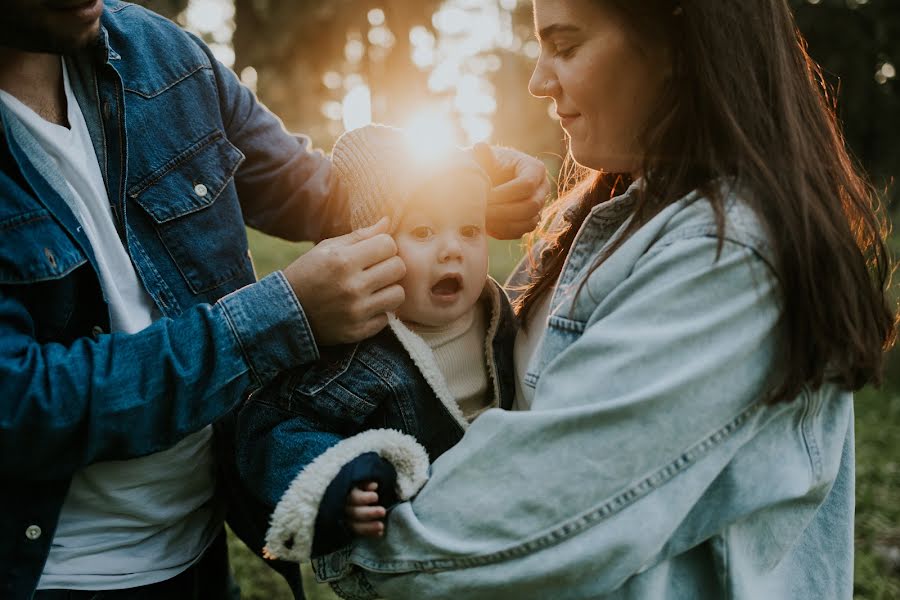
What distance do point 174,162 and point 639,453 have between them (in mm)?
1404

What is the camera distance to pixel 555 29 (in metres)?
1.79

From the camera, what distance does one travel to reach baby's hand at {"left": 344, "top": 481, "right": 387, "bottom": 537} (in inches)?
63.2

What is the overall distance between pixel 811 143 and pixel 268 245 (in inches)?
385

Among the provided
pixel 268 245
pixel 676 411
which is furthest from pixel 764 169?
pixel 268 245

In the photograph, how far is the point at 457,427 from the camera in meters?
2.06

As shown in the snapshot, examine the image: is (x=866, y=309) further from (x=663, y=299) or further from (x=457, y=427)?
(x=457, y=427)

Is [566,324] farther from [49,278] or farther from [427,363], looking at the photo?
[49,278]

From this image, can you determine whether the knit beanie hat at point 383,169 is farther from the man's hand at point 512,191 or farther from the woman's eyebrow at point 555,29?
the woman's eyebrow at point 555,29

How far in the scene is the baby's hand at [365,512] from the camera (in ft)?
5.27

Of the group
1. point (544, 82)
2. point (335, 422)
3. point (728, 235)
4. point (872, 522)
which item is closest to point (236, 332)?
point (335, 422)

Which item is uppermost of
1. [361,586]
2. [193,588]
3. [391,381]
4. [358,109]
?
[391,381]

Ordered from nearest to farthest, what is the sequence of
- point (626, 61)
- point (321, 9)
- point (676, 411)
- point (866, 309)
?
point (676, 411) → point (866, 309) → point (626, 61) → point (321, 9)

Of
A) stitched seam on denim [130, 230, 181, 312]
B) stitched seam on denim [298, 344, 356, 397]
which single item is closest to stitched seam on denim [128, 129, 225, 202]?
stitched seam on denim [130, 230, 181, 312]

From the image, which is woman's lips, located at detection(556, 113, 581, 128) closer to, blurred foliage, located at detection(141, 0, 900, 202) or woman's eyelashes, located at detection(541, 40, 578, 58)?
woman's eyelashes, located at detection(541, 40, 578, 58)
